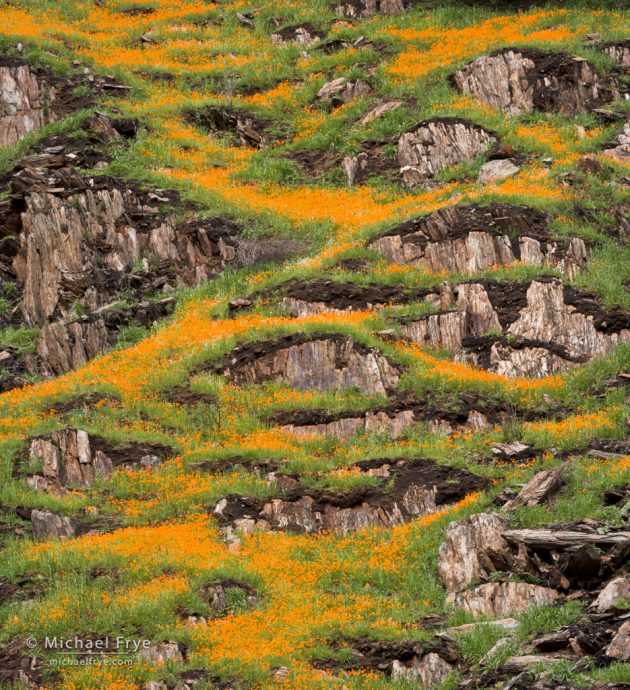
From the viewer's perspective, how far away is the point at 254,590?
79.2 ft

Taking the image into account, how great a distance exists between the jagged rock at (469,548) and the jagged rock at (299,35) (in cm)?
3533

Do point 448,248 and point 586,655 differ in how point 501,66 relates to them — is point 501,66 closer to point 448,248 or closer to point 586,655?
point 448,248

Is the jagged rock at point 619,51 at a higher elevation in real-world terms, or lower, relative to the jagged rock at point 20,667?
higher

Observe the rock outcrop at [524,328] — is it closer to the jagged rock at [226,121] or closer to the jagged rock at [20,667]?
the jagged rock at [20,667]

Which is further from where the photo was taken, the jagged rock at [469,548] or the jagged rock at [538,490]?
the jagged rock at [538,490]

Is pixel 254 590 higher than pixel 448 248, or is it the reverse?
pixel 448 248

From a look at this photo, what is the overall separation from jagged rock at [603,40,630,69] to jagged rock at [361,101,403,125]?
771cm

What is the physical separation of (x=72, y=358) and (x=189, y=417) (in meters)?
6.06

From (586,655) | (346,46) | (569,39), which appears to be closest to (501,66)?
(569,39)

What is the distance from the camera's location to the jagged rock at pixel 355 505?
27141mm

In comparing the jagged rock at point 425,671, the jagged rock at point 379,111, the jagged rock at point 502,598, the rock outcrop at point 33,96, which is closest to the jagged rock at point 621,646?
the jagged rock at point 502,598

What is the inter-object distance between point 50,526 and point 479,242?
51.0 ft

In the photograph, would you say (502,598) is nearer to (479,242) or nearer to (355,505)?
(355,505)

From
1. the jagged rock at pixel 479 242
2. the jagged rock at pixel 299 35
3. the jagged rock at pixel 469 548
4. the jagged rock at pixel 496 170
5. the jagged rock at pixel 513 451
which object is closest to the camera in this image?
the jagged rock at pixel 469 548
